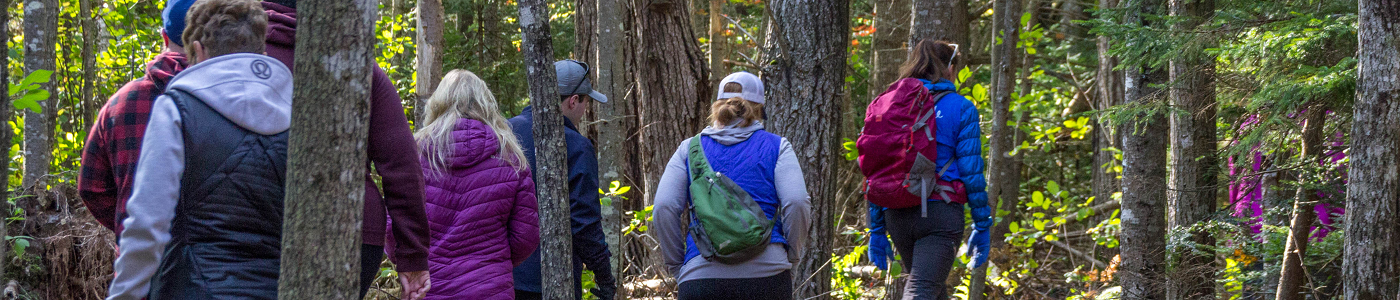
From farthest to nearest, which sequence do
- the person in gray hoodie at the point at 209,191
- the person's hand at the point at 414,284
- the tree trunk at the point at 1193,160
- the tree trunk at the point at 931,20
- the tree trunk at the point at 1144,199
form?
the tree trunk at the point at 931,20 < the tree trunk at the point at 1144,199 < the tree trunk at the point at 1193,160 < the person's hand at the point at 414,284 < the person in gray hoodie at the point at 209,191

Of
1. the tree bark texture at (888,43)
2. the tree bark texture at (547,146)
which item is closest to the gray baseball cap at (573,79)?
the tree bark texture at (547,146)

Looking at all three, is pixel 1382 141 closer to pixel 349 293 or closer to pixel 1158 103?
pixel 1158 103

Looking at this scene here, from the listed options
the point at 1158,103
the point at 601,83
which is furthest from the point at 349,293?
the point at 1158,103

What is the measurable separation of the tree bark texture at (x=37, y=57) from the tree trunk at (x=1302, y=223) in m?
7.93

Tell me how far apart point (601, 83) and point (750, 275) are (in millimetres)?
1770

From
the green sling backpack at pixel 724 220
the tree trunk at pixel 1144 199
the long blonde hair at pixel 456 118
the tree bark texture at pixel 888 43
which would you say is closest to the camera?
the long blonde hair at pixel 456 118

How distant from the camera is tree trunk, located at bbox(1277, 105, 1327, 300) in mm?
4941

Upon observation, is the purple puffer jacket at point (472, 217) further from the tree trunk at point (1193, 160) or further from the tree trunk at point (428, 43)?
the tree trunk at point (1193, 160)

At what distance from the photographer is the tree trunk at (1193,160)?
18.5 feet

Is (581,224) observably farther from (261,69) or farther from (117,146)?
(117,146)

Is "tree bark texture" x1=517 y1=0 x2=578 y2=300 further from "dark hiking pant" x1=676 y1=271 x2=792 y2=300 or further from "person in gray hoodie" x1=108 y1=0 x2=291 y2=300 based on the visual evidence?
"person in gray hoodie" x1=108 y1=0 x2=291 y2=300

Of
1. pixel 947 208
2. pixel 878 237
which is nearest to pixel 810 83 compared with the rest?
pixel 878 237

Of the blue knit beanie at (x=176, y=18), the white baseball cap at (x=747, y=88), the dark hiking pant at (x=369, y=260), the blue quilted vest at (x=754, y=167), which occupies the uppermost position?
the blue knit beanie at (x=176, y=18)

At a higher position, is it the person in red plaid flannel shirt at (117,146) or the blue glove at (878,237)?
the person in red plaid flannel shirt at (117,146)
